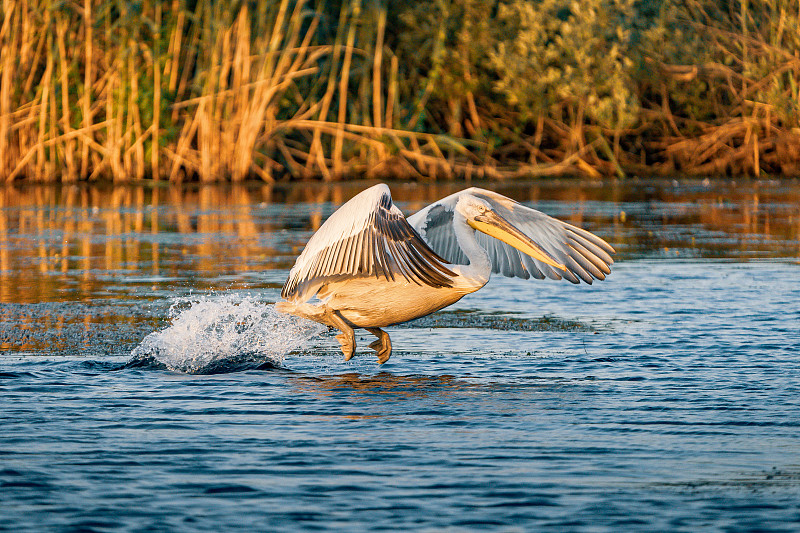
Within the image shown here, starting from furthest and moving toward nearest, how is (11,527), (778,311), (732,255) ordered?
(732,255) → (778,311) → (11,527)

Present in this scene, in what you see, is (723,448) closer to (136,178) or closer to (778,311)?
(778,311)

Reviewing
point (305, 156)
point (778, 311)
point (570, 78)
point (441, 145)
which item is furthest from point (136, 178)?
point (778, 311)

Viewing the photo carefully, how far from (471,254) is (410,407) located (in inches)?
48.9

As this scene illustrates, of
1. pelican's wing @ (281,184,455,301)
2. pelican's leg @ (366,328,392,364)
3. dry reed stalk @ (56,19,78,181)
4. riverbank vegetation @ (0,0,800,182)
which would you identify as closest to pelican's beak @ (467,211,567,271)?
pelican's wing @ (281,184,455,301)

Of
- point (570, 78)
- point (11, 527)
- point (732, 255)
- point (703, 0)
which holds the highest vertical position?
point (703, 0)

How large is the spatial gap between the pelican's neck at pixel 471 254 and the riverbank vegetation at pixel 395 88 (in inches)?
680

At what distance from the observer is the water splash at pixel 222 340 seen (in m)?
7.07

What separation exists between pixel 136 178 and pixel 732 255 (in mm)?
14641

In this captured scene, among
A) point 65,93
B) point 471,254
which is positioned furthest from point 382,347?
point 65,93

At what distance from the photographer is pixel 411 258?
20.4ft

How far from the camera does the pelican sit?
20.5 feet

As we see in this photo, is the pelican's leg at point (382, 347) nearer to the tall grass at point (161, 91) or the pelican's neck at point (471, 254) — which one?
the pelican's neck at point (471, 254)

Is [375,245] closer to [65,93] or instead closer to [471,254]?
[471,254]

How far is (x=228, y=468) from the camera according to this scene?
485cm
